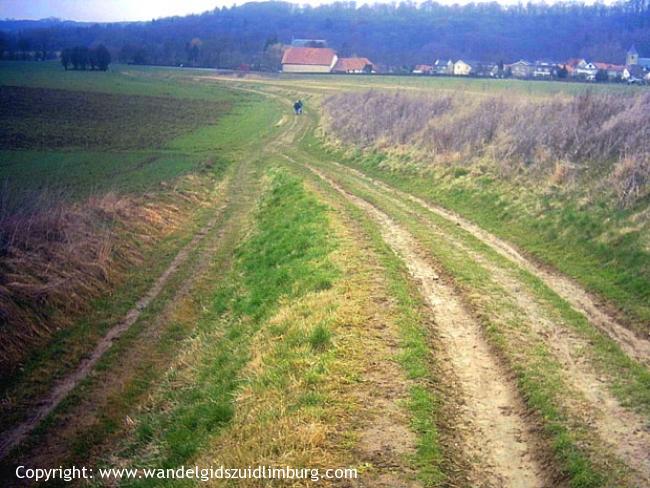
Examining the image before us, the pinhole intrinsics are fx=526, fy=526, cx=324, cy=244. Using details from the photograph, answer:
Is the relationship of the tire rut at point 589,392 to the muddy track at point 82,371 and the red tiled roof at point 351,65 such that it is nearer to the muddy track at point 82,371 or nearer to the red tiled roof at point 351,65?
the muddy track at point 82,371

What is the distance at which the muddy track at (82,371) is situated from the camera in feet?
32.4

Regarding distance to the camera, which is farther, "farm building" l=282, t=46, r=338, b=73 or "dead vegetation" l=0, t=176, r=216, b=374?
"farm building" l=282, t=46, r=338, b=73

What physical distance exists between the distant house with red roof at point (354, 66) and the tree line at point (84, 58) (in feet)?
162

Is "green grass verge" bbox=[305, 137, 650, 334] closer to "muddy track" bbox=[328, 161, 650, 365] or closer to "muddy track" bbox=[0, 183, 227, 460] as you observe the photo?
"muddy track" bbox=[328, 161, 650, 365]

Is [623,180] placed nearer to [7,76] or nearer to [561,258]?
[561,258]

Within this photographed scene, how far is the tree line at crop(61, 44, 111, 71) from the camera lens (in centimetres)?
10713

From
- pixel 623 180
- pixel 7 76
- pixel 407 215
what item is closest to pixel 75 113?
pixel 7 76

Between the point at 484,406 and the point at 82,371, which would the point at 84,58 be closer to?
the point at 82,371

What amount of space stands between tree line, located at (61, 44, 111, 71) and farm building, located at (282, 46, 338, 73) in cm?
3854

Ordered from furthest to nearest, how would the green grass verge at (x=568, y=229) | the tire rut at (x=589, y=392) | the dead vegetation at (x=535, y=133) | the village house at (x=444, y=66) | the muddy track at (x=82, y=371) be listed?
the village house at (x=444, y=66)
the dead vegetation at (x=535, y=133)
the green grass verge at (x=568, y=229)
the muddy track at (x=82, y=371)
the tire rut at (x=589, y=392)

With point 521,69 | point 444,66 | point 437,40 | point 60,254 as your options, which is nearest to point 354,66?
point 444,66

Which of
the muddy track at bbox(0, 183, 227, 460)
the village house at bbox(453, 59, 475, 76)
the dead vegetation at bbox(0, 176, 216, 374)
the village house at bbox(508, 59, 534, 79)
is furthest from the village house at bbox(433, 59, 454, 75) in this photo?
the muddy track at bbox(0, 183, 227, 460)

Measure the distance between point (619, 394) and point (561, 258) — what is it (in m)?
6.29

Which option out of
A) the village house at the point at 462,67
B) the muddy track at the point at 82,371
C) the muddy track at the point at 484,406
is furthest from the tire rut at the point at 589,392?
the village house at the point at 462,67
